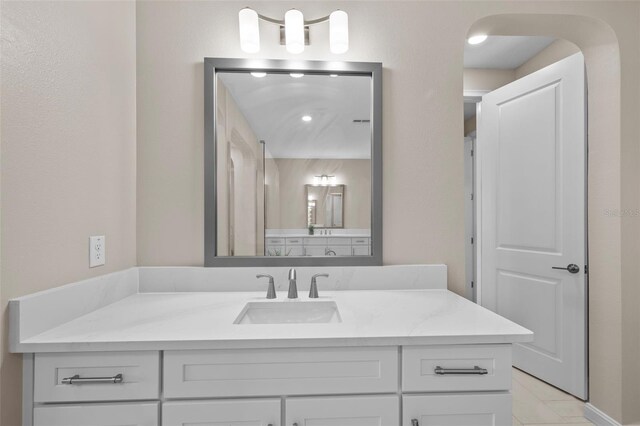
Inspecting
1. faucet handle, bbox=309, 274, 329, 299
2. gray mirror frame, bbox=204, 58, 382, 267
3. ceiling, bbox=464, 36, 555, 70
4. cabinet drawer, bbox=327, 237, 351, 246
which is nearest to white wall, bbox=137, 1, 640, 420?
gray mirror frame, bbox=204, 58, 382, 267

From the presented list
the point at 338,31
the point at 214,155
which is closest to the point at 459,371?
the point at 214,155

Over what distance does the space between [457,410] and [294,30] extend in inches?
63.1

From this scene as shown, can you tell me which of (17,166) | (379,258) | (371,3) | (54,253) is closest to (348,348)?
(379,258)

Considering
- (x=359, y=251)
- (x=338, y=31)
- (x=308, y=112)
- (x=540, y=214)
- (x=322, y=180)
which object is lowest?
(x=359, y=251)

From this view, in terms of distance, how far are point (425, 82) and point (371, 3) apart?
46cm

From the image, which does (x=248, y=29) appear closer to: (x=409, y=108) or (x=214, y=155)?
(x=214, y=155)

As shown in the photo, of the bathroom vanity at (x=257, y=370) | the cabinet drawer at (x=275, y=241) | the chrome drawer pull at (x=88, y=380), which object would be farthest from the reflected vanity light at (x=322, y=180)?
the chrome drawer pull at (x=88, y=380)

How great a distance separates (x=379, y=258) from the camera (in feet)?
5.65

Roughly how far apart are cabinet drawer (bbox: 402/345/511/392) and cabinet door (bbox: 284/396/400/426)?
0.28 feet

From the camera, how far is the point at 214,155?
66.5 inches

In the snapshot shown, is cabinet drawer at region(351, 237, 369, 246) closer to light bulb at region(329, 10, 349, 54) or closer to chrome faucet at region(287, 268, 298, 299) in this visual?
chrome faucet at region(287, 268, 298, 299)

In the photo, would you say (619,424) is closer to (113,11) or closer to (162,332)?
(162,332)

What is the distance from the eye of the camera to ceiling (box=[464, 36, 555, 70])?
280cm

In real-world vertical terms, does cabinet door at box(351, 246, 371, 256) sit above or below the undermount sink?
above
